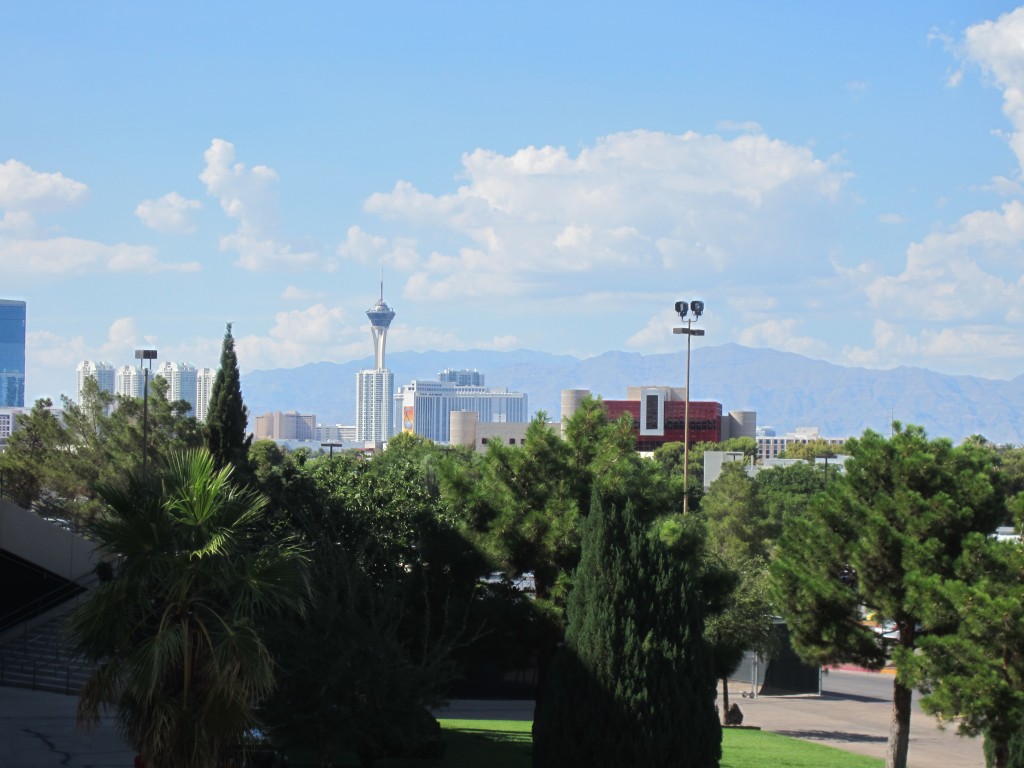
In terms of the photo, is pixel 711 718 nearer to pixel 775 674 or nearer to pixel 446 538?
pixel 446 538

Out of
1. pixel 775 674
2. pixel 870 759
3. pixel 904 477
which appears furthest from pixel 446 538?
pixel 775 674

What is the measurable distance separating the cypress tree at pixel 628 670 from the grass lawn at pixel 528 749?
3067mm

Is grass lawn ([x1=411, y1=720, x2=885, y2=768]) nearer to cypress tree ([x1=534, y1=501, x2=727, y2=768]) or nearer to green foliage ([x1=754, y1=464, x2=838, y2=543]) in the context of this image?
cypress tree ([x1=534, y1=501, x2=727, y2=768])

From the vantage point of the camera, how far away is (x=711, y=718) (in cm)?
1538

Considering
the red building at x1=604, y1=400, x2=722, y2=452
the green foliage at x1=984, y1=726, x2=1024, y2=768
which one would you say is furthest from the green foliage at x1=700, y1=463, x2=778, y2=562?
the red building at x1=604, y1=400, x2=722, y2=452

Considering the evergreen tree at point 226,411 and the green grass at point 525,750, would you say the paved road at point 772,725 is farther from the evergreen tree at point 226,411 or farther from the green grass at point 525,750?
the evergreen tree at point 226,411

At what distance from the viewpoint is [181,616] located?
12.9 metres

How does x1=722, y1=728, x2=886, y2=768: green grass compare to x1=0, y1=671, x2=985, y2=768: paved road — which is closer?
x1=0, y1=671, x2=985, y2=768: paved road

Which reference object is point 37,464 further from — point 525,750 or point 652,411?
point 652,411

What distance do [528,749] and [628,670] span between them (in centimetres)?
694

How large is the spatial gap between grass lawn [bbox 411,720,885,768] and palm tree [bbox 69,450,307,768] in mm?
4947

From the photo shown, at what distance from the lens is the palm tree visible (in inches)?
493

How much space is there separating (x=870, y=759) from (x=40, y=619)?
21430 mm

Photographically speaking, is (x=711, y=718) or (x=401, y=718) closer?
(x=401, y=718)
